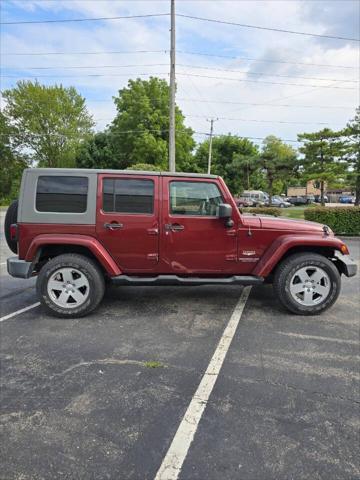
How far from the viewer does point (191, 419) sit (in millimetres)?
2320

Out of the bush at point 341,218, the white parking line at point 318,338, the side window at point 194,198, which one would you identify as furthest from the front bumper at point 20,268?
the bush at point 341,218

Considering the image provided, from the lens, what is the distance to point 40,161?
4728 centimetres

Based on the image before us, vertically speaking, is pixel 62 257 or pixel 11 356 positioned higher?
pixel 62 257

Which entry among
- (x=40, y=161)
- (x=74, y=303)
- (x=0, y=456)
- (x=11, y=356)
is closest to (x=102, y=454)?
(x=0, y=456)

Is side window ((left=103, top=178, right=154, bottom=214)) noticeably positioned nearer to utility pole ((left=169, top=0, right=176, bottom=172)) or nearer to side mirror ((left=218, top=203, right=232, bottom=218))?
side mirror ((left=218, top=203, right=232, bottom=218))

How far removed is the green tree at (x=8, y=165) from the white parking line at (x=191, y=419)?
47538 mm

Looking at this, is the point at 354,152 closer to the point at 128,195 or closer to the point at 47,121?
the point at 128,195

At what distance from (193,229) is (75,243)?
1450 millimetres

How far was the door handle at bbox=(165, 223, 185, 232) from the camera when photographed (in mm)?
4215

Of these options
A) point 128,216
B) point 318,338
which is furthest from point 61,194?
point 318,338

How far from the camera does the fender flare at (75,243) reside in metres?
4.09

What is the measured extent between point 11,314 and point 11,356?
1.26 m

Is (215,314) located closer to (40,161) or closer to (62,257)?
(62,257)

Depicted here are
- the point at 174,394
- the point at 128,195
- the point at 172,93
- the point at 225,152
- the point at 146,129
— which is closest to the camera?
the point at 174,394
